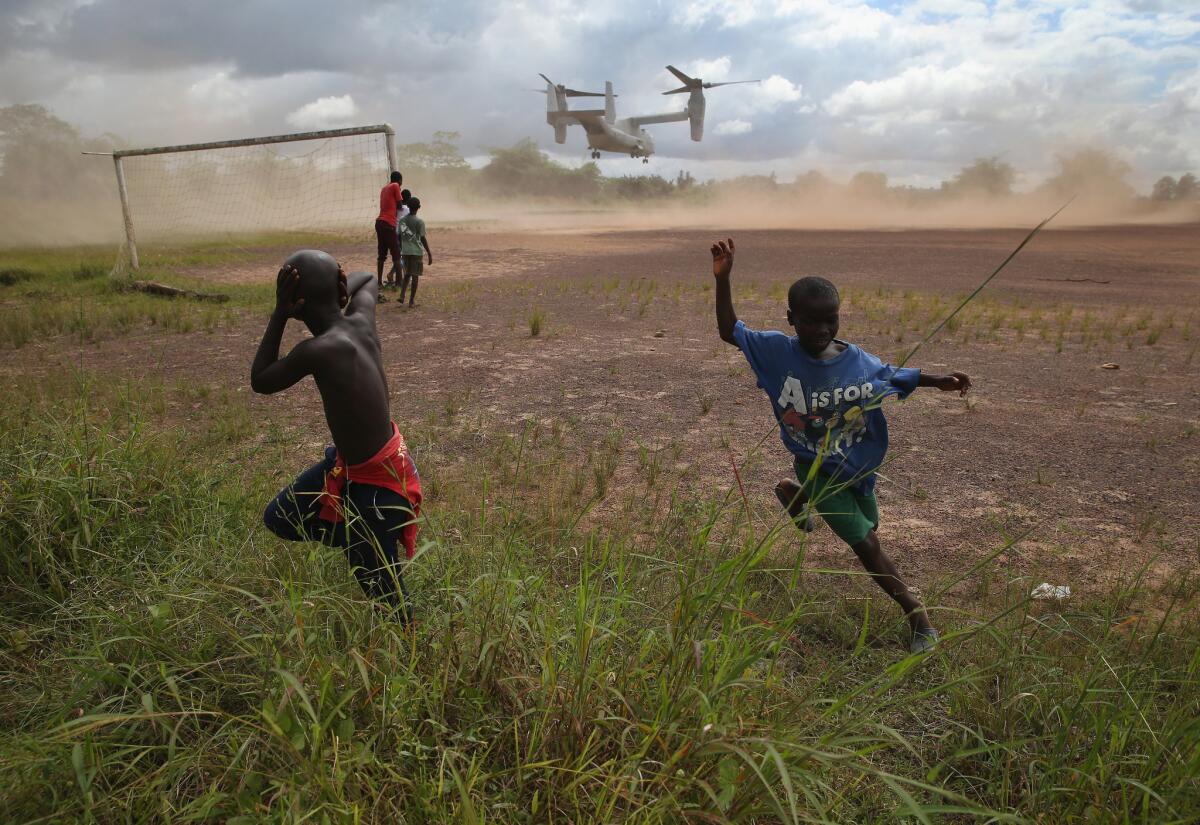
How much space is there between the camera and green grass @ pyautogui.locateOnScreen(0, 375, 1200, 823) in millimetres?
1628

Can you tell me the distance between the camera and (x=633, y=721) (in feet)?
5.73

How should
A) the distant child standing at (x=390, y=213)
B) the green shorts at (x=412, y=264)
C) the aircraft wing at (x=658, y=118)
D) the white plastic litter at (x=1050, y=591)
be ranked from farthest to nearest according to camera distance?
the aircraft wing at (x=658, y=118) → the green shorts at (x=412, y=264) → the distant child standing at (x=390, y=213) → the white plastic litter at (x=1050, y=591)

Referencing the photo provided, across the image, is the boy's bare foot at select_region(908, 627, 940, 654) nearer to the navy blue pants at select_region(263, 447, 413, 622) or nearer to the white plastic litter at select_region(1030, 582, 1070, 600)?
the white plastic litter at select_region(1030, 582, 1070, 600)

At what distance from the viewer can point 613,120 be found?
47688 mm

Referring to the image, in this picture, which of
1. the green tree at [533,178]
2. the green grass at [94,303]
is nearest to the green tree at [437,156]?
the green tree at [533,178]

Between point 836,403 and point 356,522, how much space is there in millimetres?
1831

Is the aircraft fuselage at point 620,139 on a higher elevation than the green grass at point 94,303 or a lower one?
higher

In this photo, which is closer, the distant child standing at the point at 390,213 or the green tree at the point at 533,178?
the distant child standing at the point at 390,213

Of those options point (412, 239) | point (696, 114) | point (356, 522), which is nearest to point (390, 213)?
point (412, 239)

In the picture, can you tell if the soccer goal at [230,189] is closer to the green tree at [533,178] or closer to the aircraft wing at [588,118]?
the aircraft wing at [588,118]

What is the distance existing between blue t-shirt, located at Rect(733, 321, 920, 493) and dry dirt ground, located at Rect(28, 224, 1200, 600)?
0.72 ft

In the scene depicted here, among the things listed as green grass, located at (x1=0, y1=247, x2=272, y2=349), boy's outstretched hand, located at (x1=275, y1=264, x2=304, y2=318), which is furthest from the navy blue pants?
green grass, located at (x1=0, y1=247, x2=272, y2=349)

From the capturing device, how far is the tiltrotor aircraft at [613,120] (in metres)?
42.6

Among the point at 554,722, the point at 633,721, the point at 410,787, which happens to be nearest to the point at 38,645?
the point at 410,787
